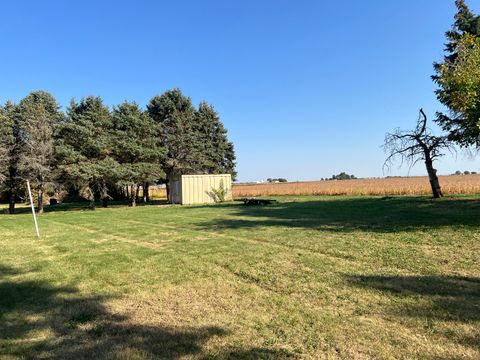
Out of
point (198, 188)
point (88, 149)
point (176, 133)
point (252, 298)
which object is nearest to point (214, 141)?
point (176, 133)

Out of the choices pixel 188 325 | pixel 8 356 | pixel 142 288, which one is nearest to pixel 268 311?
pixel 188 325

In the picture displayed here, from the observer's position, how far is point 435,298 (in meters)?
4.89

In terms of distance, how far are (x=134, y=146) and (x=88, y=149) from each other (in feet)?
11.0

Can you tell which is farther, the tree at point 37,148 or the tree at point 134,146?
the tree at point 134,146

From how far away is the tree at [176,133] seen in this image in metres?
38.4

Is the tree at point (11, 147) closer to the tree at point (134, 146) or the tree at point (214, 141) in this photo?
the tree at point (134, 146)

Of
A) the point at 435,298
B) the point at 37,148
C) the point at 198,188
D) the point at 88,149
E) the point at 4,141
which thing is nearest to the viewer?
the point at 435,298

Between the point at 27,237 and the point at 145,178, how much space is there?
1828 centimetres

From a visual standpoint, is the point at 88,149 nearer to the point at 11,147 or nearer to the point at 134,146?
the point at 134,146

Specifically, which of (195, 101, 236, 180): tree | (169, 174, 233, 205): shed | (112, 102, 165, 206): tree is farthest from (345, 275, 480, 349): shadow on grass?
(195, 101, 236, 180): tree

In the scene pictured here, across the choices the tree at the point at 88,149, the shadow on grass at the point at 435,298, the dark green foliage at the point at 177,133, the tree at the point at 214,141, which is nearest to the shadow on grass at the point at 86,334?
the shadow on grass at the point at 435,298

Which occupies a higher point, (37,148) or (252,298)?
(37,148)

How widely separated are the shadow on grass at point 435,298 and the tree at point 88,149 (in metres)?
24.8

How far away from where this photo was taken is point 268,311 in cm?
472
